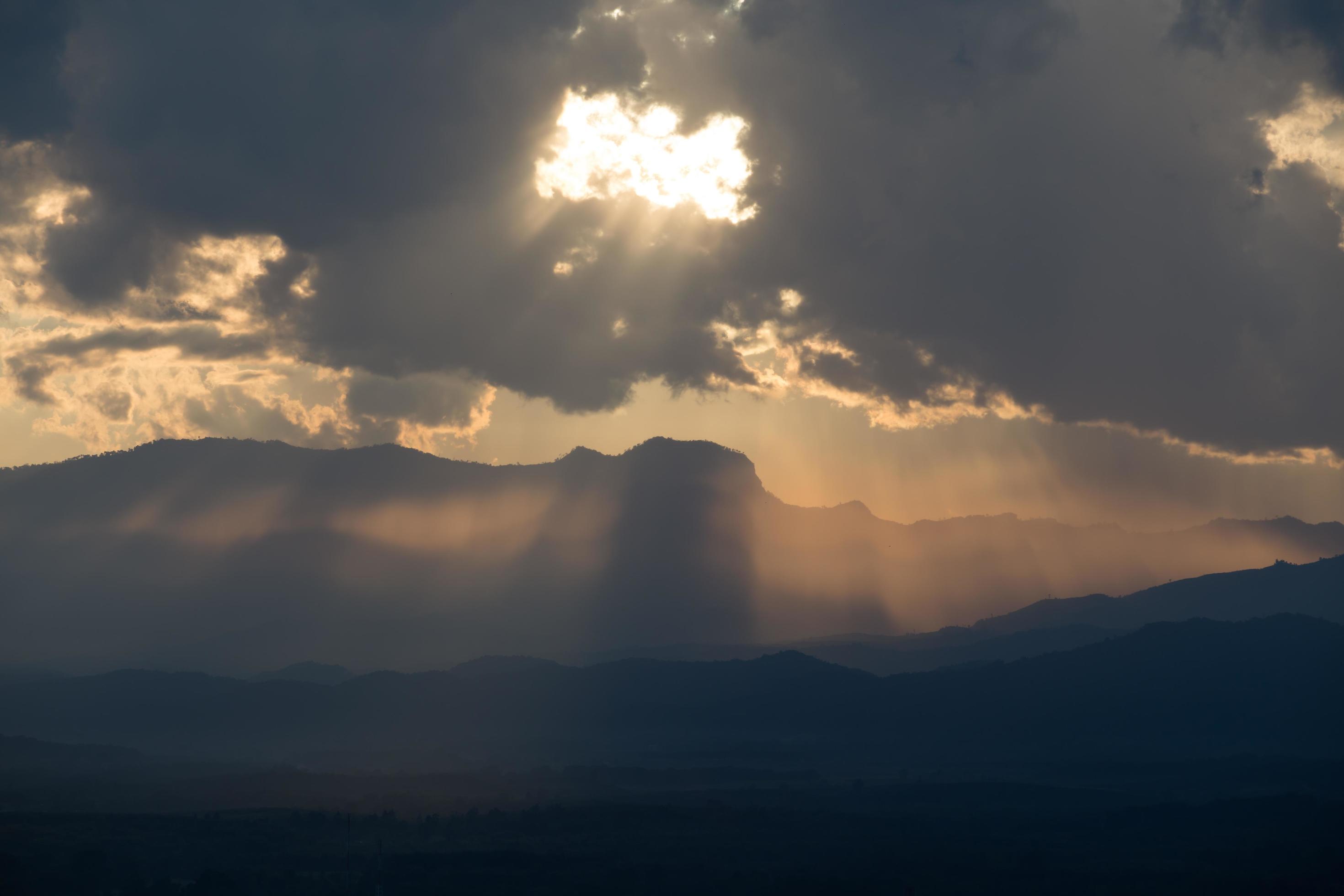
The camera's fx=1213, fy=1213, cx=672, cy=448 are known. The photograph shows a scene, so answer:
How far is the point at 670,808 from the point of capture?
191125 mm

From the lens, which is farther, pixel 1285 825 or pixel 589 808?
pixel 589 808

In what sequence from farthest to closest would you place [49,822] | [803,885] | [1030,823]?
[1030,823] → [49,822] → [803,885]

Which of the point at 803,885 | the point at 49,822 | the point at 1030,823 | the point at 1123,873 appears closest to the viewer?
the point at 803,885

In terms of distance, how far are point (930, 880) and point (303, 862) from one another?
73935 mm

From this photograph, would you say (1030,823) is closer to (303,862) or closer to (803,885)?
(803,885)

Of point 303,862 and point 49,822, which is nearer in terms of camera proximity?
point 303,862

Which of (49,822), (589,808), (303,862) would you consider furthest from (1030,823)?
(49,822)

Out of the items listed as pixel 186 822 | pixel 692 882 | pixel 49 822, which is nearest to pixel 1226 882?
pixel 692 882

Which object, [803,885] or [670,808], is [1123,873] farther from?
[670,808]

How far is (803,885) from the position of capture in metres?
130

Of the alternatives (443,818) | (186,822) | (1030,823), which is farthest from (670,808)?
(186,822)

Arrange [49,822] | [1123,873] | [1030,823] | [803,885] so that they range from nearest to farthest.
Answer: [803,885]
[1123,873]
[49,822]
[1030,823]

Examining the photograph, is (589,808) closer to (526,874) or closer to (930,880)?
(526,874)

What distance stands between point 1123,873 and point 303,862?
9786 cm
